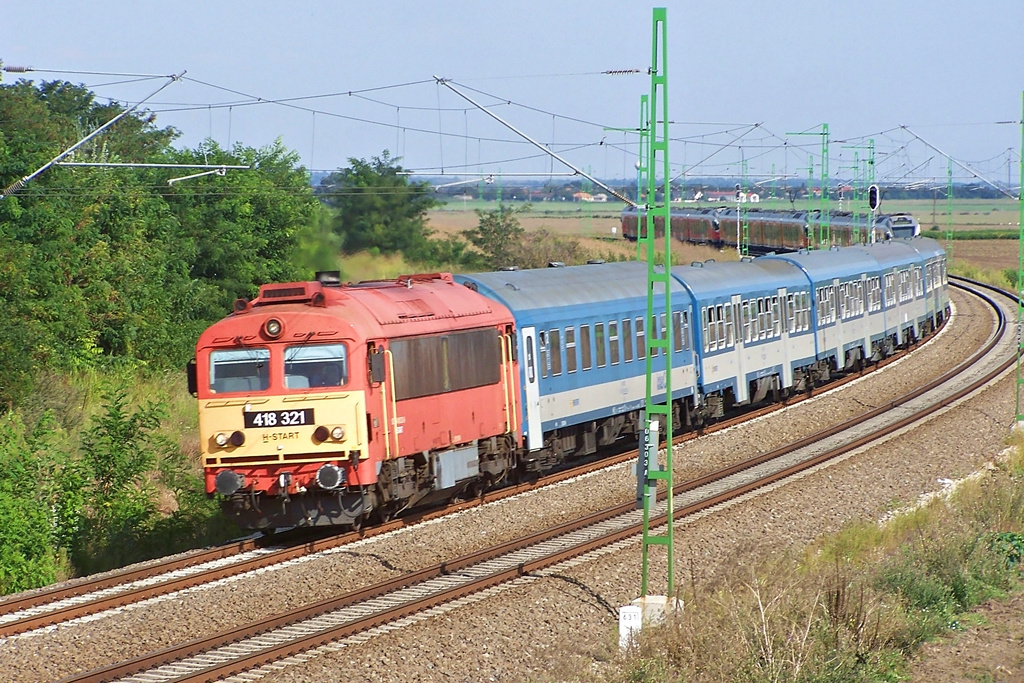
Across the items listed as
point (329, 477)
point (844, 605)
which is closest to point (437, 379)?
point (329, 477)

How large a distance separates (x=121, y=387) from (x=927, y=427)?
16.5 metres

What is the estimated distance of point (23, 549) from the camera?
16.4 m

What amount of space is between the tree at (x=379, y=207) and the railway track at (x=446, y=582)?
14.5 metres

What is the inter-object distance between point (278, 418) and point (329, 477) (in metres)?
1.01

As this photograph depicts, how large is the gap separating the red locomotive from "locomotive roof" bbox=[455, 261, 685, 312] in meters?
3.05

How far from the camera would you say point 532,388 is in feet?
66.4

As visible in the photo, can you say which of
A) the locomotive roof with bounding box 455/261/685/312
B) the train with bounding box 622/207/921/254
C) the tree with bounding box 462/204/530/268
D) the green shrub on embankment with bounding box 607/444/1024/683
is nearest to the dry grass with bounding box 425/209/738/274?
the tree with bounding box 462/204/530/268

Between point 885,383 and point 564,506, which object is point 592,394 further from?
point 885,383

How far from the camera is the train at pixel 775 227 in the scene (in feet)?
195

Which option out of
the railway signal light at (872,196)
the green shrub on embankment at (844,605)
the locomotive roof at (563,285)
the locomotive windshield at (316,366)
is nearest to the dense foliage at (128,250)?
the locomotive roof at (563,285)

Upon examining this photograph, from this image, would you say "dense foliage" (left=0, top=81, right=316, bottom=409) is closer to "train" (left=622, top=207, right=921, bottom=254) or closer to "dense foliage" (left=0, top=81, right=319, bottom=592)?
"dense foliage" (left=0, top=81, right=319, bottom=592)

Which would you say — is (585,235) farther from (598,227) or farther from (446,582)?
(446,582)

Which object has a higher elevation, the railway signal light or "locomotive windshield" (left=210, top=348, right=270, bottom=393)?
the railway signal light

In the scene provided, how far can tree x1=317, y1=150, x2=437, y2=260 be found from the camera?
36.6 metres
